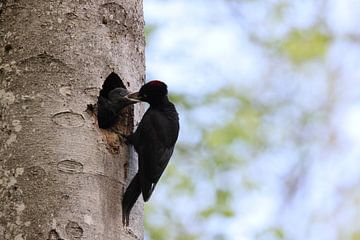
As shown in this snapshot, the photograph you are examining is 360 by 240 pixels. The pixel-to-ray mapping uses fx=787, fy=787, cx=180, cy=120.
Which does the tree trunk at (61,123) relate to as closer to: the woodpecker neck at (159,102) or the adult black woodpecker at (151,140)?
the adult black woodpecker at (151,140)

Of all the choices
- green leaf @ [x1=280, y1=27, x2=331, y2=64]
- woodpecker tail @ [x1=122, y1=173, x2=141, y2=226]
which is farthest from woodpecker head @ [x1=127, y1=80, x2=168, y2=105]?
green leaf @ [x1=280, y1=27, x2=331, y2=64]

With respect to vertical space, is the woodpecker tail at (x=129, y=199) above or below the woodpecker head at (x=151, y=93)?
below

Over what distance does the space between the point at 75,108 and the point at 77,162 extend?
0.73 feet

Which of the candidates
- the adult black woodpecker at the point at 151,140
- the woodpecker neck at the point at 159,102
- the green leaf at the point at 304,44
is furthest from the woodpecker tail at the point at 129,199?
the green leaf at the point at 304,44

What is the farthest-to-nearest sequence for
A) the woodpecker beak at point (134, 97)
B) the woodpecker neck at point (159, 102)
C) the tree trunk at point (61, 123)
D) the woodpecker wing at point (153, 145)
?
the woodpecker neck at point (159, 102), the woodpecker beak at point (134, 97), the woodpecker wing at point (153, 145), the tree trunk at point (61, 123)

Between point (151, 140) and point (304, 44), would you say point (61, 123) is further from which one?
point (304, 44)

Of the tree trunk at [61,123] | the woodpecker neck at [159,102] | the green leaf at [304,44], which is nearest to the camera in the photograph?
the tree trunk at [61,123]

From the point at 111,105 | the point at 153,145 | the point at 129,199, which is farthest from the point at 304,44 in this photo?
the point at 129,199

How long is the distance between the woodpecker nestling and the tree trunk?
5 cm

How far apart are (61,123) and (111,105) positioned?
324mm

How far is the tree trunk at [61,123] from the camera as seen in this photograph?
262cm

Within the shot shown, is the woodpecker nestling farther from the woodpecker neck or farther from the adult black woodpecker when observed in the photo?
the woodpecker neck

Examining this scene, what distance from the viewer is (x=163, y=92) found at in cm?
364

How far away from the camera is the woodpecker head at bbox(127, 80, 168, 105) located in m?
3.18
